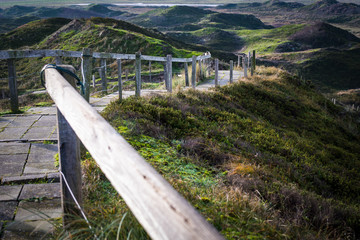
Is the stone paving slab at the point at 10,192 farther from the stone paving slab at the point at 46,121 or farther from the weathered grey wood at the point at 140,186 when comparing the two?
the stone paving slab at the point at 46,121

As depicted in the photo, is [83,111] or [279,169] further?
[279,169]

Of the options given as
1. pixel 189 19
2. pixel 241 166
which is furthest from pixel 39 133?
pixel 189 19

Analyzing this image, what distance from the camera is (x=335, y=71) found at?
57.1m

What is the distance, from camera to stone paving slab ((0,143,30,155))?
4.51 metres

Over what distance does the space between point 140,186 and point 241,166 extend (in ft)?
12.8

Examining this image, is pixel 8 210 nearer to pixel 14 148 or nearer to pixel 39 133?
pixel 14 148

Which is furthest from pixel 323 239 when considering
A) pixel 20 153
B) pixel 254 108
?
pixel 254 108

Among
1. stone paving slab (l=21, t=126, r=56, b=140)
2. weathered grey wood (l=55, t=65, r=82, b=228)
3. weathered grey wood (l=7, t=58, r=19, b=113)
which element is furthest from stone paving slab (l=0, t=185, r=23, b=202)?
weathered grey wood (l=7, t=58, r=19, b=113)

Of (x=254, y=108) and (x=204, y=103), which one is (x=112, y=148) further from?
(x=254, y=108)

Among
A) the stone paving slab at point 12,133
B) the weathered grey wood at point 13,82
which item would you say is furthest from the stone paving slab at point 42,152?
the weathered grey wood at point 13,82

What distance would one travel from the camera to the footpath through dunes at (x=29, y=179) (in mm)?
2594

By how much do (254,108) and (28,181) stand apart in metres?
9.04

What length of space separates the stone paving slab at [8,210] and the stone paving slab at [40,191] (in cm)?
13

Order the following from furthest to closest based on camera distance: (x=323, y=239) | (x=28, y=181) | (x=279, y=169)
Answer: (x=279, y=169)
(x=28, y=181)
(x=323, y=239)
